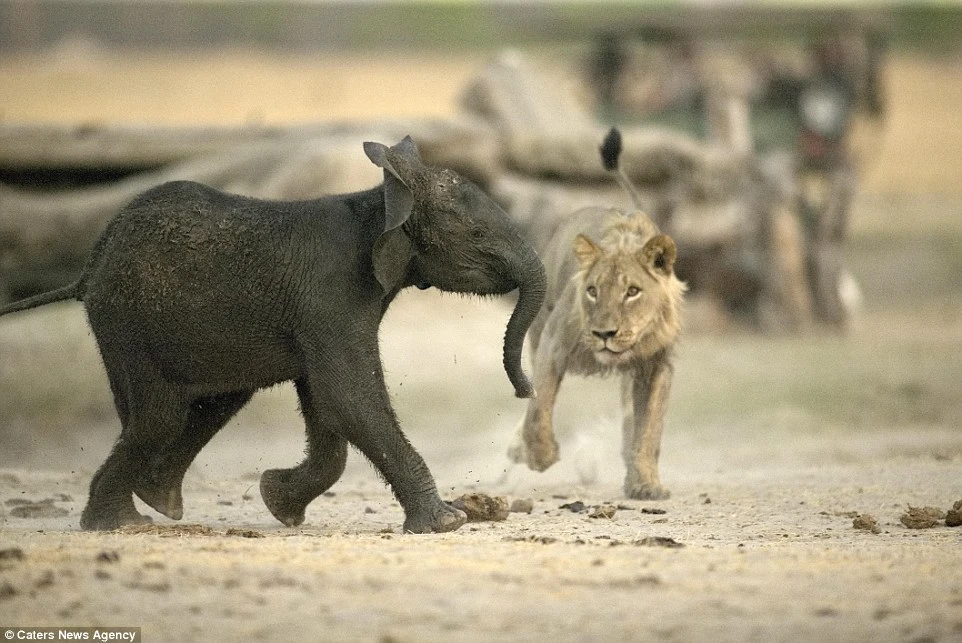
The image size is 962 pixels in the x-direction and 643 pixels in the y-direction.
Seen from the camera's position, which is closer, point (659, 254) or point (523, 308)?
point (523, 308)

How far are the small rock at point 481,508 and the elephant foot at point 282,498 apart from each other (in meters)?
0.80

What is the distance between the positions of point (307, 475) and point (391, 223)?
4.85 feet

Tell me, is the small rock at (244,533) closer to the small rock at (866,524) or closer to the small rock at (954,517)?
the small rock at (866,524)

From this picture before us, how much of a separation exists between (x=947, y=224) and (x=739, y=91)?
6.19 m

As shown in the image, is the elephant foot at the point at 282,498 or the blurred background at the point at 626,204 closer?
the elephant foot at the point at 282,498

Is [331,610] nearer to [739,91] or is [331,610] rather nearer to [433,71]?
[739,91]

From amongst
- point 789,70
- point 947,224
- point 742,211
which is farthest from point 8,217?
point 947,224

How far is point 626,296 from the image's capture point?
950 cm

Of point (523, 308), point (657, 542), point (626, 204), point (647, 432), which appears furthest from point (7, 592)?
point (626, 204)

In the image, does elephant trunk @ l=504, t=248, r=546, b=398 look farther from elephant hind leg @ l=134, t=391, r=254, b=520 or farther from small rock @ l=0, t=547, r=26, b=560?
small rock @ l=0, t=547, r=26, b=560

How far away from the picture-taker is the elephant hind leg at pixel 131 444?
789cm

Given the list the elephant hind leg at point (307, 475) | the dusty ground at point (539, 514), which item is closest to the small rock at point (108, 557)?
the dusty ground at point (539, 514)

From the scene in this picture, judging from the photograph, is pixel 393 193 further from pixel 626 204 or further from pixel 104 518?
pixel 626 204

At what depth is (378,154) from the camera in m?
7.82
